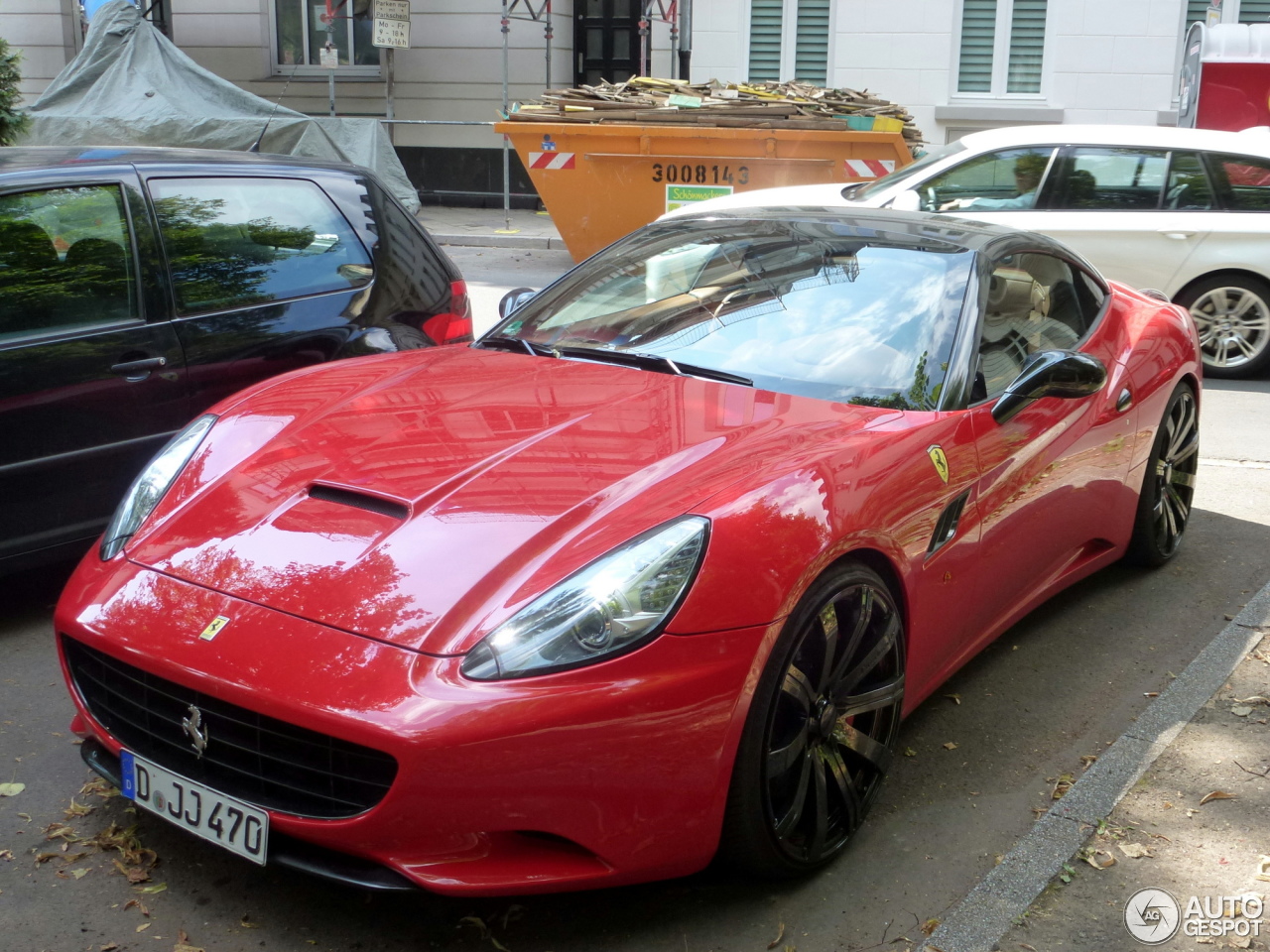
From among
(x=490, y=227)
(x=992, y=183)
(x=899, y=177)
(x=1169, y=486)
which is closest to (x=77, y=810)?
(x=1169, y=486)

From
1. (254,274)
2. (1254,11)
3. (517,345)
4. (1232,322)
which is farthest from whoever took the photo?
(1254,11)

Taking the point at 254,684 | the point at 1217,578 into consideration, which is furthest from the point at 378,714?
the point at 1217,578

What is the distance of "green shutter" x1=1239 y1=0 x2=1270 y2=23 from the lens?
15.5m

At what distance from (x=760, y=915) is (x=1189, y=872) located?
100 centimetres

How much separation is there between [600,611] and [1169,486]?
10.4 ft

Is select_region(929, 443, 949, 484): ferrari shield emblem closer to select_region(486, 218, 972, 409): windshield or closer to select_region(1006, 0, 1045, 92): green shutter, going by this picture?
select_region(486, 218, 972, 409): windshield

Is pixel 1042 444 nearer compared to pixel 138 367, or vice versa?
pixel 1042 444

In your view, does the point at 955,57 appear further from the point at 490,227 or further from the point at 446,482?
the point at 446,482

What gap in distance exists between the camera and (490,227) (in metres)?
15.7

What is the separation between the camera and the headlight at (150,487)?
3.09m

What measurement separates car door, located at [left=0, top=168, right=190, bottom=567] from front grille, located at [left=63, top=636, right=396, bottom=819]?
1477 mm

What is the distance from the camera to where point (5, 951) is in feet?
8.59

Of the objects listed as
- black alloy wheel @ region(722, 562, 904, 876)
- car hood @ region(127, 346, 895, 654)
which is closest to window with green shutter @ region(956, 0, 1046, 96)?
car hood @ region(127, 346, 895, 654)

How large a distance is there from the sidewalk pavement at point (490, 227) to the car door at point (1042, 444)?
10587 mm
